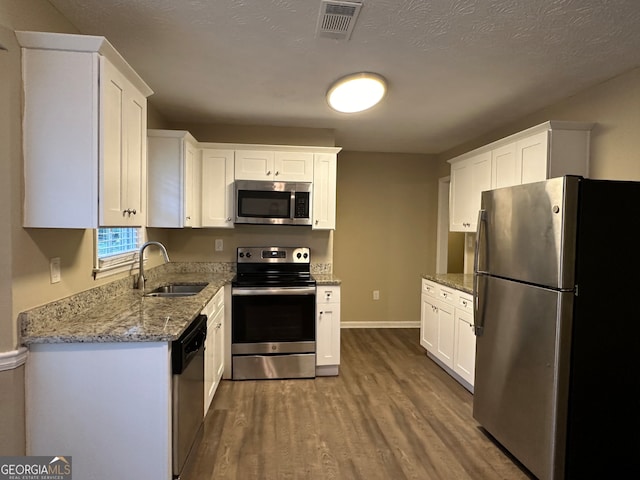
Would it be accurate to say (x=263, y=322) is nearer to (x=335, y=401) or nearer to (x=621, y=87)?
(x=335, y=401)

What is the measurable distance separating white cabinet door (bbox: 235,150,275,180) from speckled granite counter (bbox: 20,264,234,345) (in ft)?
4.25

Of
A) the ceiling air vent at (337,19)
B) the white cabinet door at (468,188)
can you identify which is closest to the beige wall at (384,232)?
the white cabinet door at (468,188)

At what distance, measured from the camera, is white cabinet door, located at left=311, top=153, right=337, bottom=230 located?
3.57 metres

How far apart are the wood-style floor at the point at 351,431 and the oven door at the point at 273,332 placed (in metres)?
0.13

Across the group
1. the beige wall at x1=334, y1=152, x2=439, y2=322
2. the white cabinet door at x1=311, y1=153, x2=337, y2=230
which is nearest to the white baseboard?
the beige wall at x1=334, y1=152, x2=439, y2=322

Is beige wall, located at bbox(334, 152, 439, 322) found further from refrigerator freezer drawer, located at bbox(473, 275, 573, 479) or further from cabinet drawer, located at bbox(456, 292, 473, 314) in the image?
refrigerator freezer drawer, located at bbox(473, 275, 573, 479)

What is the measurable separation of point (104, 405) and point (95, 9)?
1.88 meters

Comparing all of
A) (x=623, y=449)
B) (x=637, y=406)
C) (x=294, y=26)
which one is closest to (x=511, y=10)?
(x=294, y=26)

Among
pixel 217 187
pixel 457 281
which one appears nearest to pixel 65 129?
pixel 217 187

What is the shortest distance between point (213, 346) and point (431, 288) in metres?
2.19

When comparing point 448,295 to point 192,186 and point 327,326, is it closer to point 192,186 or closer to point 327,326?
point 327,326

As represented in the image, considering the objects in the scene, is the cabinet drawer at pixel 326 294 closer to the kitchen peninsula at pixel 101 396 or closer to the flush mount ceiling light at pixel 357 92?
the flush mount ceiling light at pixel 357 92

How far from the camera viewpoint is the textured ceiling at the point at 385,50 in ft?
5.71

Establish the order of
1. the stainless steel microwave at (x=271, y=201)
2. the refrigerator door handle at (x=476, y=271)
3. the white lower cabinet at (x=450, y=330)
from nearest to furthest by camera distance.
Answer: the refrigerator door handle at (x=476, y=271) < the white lower cabinet at (x=450, y=330) < the stainless steel microwave at (x=271, y=201)
